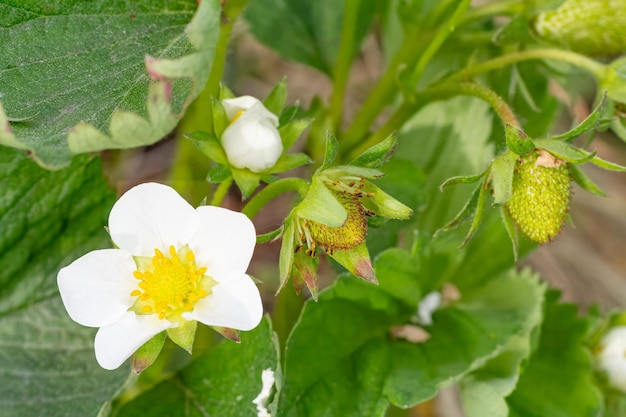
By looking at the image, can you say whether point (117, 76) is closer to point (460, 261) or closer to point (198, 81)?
point (198, 81)

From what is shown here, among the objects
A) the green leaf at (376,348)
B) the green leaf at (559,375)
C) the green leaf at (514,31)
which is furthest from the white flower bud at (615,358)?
the green leaf at (514,31)

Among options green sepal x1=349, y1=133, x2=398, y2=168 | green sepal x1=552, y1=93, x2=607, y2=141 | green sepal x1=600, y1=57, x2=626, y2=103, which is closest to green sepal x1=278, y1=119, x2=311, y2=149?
green sepal x1=349, y1=133, x2=398, y2=168

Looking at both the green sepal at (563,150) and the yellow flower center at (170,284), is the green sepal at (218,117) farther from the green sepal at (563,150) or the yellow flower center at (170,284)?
the green sepal at (563,150)

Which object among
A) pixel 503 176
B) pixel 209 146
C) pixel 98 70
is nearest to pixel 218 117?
pixel 209 146

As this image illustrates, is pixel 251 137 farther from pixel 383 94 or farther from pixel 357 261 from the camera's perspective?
pixel 383 94

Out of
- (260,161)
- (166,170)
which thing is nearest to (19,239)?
(260,161)
